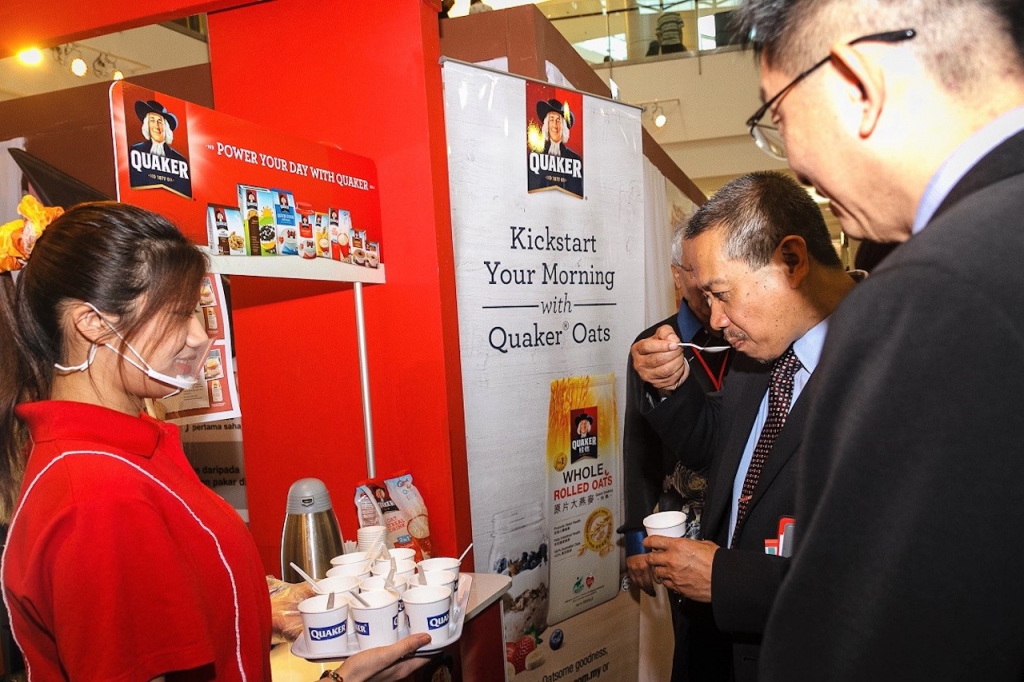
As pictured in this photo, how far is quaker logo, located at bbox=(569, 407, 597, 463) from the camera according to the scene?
3.15 meters

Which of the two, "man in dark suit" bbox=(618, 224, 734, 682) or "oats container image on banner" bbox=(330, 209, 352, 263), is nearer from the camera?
"oats container image on banner" bbox=(330, 209, 352, 263)

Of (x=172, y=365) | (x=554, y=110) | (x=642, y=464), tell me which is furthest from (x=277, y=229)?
(x=642, y=464)

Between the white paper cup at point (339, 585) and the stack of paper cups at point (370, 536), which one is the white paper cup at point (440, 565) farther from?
the stack of paper cups at point (370, 536)

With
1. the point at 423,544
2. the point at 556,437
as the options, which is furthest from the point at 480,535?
the point at 556,437

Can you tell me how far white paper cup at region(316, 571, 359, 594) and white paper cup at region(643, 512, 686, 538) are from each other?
71 centimetres

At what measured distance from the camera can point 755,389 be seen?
1.96m

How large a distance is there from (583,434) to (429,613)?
1.47 metres

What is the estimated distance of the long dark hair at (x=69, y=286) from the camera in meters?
1.42

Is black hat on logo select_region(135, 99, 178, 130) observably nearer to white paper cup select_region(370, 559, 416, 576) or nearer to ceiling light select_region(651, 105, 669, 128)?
white paper cup select_region(370, 559, 416, 576)

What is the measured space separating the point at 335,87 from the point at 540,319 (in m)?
1.08

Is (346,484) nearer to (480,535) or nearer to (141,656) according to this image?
(480,535)

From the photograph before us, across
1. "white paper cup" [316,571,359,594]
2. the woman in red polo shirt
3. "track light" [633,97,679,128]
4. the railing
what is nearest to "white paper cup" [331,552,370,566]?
"white paper cup" [316,571,359,594]

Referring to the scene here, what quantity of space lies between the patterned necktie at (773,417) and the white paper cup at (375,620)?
79 centimetres

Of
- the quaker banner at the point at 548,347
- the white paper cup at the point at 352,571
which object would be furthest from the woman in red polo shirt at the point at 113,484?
the quaker banner at the point at 548,347
